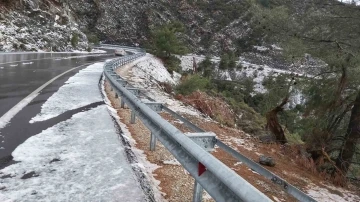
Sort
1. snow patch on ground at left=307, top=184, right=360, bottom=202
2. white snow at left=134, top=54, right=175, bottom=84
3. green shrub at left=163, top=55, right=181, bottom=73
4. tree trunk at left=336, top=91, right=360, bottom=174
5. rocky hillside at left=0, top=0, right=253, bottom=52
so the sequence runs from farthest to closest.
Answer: green shrub at left=163, top=55, right=181, bottom=73 < rocky hillside at left=0, top=0, right=253, bottom=52 < white snow at left=134, top=54, right=175, bottom=84 < tree trunk at left=336, top=91, right=360, bottom=174 < snow patch on ground at left=307, top=184, right=360, bottom=202

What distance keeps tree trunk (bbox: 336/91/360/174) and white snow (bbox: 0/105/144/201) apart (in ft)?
20.8

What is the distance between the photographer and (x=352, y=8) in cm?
908

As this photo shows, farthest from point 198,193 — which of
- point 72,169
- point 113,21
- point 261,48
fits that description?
point 261,48

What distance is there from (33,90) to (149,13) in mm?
85141

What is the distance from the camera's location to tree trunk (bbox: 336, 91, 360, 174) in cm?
866

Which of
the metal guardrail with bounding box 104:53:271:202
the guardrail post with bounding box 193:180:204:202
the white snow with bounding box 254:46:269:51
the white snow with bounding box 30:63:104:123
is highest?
the white snow with bounding box 254:46:269:51

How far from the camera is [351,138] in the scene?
8.76m

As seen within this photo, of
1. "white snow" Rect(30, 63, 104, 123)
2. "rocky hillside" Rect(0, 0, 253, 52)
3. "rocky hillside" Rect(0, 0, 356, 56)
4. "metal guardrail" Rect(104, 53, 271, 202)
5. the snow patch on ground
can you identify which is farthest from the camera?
"rocky hillside" Rect(0, 0, 356, 56)

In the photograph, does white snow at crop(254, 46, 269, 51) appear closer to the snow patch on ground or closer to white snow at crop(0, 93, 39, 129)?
white snow at crop(0, 93, 39, 129)

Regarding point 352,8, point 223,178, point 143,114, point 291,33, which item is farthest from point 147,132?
point 352,8

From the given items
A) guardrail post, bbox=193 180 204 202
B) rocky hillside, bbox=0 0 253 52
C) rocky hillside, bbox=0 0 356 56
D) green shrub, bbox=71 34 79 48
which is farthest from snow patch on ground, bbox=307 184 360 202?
green shrub, bbox=71 34 79 48

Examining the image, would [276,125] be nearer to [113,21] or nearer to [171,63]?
[171,63]

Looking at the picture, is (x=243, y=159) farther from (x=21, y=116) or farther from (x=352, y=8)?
(x=352, y=8)

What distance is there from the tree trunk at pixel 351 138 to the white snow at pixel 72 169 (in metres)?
6.34
